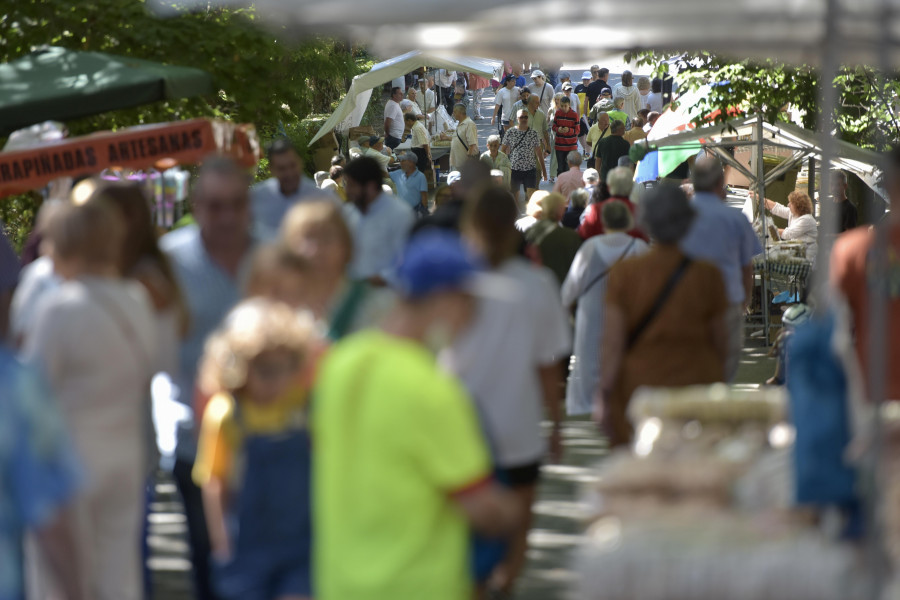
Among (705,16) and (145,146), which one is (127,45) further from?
Result: (705,16)

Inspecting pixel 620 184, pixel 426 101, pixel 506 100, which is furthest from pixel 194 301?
pixel 426 101

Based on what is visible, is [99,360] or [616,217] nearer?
[99,360]

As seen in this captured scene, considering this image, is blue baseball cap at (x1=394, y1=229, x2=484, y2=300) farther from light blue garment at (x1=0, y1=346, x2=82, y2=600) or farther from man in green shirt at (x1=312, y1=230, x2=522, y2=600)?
light blue garment at (x1=0, y1=346, x2=82, y2=600)

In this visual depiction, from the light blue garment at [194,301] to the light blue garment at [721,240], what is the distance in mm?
3945

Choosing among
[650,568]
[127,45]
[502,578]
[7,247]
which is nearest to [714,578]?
[650,568]

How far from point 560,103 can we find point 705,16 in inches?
834

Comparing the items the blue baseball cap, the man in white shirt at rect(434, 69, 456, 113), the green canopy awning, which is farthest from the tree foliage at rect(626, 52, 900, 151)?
the man in white shirt at rect(434, 69, 456, 113)

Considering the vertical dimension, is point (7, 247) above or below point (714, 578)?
above

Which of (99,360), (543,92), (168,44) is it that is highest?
(168,44)

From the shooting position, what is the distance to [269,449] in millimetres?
4156

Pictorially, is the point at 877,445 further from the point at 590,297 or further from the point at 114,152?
the point at 114,152

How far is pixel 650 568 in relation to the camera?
4164mm

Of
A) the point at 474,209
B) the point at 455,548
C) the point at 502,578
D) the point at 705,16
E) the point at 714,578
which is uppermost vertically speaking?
the point at 705,16

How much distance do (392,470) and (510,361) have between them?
2128 mm
